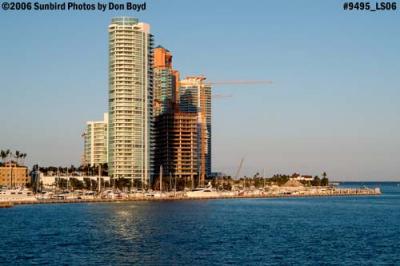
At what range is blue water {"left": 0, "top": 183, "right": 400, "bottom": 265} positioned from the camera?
9269 cm

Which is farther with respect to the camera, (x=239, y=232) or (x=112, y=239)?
(x=239, y=232)

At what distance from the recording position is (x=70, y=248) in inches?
4058

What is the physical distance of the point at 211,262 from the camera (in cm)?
8950

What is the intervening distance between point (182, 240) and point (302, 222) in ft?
171

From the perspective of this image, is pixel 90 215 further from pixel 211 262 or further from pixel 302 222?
pixel 211 262

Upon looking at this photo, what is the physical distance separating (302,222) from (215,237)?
4377 cm

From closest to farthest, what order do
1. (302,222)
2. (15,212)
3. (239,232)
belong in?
(239,232), (302,222), (15,212)

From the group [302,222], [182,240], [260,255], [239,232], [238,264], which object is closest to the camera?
[238,264]

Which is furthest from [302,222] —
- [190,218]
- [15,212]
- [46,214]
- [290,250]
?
[15,212]

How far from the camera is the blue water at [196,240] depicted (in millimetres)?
92688

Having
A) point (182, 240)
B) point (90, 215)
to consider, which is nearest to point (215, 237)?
point (182, 240)

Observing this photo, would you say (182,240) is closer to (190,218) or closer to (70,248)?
(70,248)

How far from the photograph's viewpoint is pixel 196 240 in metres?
115

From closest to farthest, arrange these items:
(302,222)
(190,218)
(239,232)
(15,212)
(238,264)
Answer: (238,264), (239,232), (302,222), (190,218), (15,212)
